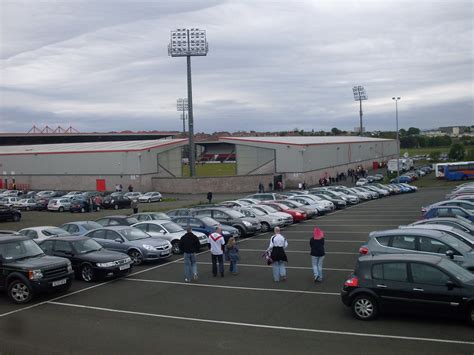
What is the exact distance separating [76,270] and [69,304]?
2722mm

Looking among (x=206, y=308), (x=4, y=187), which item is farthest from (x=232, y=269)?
(x=4, y=187)

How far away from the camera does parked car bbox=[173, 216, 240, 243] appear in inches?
867

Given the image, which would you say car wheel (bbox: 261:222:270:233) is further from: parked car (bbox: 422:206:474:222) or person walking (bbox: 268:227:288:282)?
person walking (bbox: 268:227:288:282)

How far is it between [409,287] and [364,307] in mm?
988

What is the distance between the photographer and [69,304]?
1289cm

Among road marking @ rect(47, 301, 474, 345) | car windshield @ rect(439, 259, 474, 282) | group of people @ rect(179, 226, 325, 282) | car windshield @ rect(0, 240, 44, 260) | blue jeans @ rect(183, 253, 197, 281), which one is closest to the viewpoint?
road marking @ rect(47, 301, 474, 345)

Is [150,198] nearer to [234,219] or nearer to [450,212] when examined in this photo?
[234,219]

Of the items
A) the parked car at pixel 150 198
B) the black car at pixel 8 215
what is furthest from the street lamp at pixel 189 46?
the black car at pixel 8 215

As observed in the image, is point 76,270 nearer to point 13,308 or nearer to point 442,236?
point 13,308

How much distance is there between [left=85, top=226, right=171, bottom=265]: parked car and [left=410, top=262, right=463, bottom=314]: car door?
9867 mm

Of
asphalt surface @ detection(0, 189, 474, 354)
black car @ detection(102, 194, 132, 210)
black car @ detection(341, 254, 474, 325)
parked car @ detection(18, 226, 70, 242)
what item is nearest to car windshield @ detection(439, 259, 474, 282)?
black car @ detection(341, 254, 474, 325)

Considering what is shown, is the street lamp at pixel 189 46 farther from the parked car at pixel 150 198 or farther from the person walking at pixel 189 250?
the person walking at pixel 189 250

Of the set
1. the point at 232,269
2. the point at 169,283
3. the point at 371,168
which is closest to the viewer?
the point at 169,283

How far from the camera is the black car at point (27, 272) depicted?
42.5 ft
